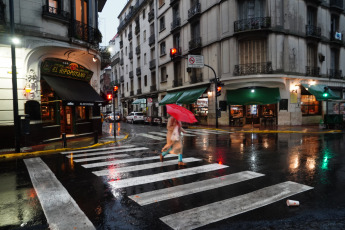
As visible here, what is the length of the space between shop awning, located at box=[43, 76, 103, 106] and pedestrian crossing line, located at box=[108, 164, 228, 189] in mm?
8903

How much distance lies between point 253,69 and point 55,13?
52.7 feet

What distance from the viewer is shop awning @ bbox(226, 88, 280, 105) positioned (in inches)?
817

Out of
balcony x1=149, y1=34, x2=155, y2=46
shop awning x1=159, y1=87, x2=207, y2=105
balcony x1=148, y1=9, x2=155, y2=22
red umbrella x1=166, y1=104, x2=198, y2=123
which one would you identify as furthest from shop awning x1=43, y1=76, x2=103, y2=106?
balcony x1=148, y1=9, x2=155, y2=22

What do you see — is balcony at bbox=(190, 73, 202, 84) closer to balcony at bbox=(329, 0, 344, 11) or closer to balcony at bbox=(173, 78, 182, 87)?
balcony at bbox=(173, 78, 182, 87)

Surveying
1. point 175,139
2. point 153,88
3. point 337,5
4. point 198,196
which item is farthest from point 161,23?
point 198,196

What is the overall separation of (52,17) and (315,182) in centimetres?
1427

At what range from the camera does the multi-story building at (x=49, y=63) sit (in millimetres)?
11445

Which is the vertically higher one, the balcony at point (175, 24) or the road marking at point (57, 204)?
the balcony at point (175, 24)

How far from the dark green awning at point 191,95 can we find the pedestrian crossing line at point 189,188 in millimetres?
18328

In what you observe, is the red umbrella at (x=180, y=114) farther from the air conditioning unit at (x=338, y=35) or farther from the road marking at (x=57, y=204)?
the air conditioning unit at (x=338, y=35)

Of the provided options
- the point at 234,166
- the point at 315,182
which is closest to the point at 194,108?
the point at 234,166

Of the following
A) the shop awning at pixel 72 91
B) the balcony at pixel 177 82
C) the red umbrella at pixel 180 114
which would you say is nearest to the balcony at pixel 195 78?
the balcony at pixel 177 82

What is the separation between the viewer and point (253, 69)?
68.8 ft

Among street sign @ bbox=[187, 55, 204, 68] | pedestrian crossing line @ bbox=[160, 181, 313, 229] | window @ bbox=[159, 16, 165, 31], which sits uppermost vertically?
window @ bbox=[159, 16, 165, 31]
